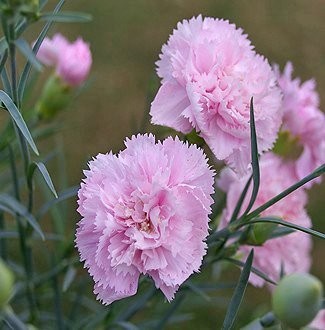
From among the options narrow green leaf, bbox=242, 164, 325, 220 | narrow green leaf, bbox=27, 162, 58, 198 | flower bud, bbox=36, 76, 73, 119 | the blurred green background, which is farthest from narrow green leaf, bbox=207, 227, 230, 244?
the blurred green background

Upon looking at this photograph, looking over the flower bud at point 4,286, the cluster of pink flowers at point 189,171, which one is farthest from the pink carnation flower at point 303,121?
the flower bud at point 4,286

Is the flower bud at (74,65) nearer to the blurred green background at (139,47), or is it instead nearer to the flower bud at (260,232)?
the flower bud at (260,232)

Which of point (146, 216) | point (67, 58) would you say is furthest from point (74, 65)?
point (146, 216)

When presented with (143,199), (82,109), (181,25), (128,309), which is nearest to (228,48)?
(181,25)

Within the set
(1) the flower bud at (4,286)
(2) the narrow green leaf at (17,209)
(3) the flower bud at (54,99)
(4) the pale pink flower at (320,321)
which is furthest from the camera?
(3) the flower bud at (54,99)

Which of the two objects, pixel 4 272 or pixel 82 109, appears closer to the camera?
pixel 4 272

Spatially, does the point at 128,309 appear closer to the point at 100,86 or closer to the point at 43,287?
the point at 43,287
